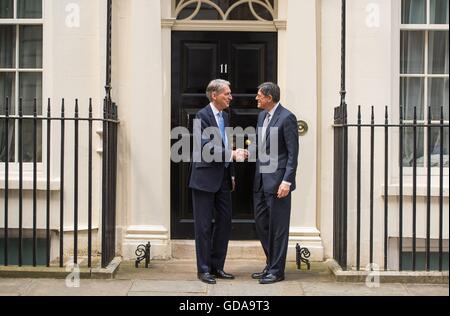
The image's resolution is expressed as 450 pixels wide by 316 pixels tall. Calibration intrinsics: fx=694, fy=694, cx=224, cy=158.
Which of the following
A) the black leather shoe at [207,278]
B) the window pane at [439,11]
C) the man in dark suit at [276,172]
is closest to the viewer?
the man in dark suit at [276,172]

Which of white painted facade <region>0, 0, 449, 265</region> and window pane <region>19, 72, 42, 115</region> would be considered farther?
window pane <region>19, 72, 42, 115</region>

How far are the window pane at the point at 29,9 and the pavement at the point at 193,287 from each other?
287 cm

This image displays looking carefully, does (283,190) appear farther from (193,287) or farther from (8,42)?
(8,42)

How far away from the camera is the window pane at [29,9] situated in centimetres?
738

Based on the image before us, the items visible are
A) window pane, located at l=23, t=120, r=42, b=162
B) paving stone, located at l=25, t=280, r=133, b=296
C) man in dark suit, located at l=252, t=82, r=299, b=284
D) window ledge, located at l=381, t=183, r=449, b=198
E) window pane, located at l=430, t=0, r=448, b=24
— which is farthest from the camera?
window pane, located at l=23, t=120, r=42, b=162

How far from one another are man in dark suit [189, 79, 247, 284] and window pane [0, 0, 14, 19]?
2.60m

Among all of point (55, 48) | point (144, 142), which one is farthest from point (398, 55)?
point (55, 48)

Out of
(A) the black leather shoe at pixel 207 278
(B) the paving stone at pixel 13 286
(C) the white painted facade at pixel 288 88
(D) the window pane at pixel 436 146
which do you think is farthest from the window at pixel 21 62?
(D) the window pane at pixel 436 146

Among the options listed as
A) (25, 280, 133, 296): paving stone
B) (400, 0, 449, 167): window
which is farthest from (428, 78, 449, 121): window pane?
(25, 280, 133, 296): paving stone

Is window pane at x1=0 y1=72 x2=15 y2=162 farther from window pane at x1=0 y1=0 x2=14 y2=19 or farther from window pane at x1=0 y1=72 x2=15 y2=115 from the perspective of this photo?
window pane at x1=0 y1=0 x2=14 y2=19

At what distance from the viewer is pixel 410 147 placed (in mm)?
7285

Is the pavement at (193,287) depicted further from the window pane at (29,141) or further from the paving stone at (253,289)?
the window pane at (29,141)

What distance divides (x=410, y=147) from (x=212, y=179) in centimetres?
235

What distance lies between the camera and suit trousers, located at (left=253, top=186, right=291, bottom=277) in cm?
613
